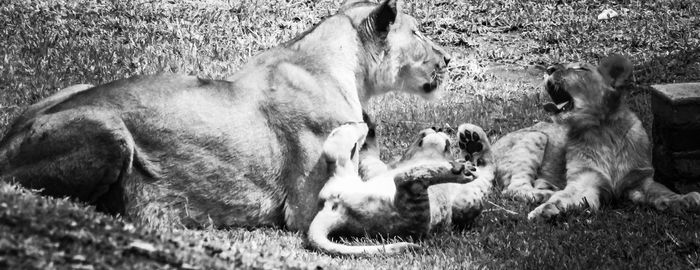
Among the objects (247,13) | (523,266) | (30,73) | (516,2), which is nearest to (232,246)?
(523,266)

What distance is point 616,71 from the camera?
8375mm

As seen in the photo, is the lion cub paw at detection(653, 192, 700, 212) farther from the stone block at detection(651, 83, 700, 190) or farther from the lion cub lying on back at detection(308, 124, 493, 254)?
the lion cub lying on back at detection(308, 124, 493, 254)

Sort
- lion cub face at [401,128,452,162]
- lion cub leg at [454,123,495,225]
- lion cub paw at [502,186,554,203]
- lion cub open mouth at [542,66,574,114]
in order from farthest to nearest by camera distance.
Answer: lion cub open mouth at [542,66,574,114]
lion cub paw at [502,186,554,203]
lion cub face at [401,128,452,162]
lion cub leg at [454,123,495,225]

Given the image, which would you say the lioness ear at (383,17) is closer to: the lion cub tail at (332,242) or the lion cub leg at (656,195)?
the lion cub tail at (332,242)

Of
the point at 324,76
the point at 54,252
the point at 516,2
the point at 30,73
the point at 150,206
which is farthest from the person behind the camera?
the point at 516,2

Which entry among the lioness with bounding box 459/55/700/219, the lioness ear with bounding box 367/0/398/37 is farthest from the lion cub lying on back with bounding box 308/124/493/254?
the lioness ear with bounding box 367/0/398/37

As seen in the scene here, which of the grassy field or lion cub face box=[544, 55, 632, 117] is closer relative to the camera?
the grassy field

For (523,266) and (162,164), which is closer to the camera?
(523,266)

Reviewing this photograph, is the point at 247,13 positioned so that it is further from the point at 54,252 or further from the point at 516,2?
the point at 54,252

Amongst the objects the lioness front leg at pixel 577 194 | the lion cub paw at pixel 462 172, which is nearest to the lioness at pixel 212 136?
the lion cub paw at pixel 462 172

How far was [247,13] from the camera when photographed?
12.3 metres

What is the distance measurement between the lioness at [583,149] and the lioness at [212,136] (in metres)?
1.19

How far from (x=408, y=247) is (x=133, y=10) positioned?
20.9 ft

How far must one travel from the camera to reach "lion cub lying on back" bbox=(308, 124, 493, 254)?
6.69m
